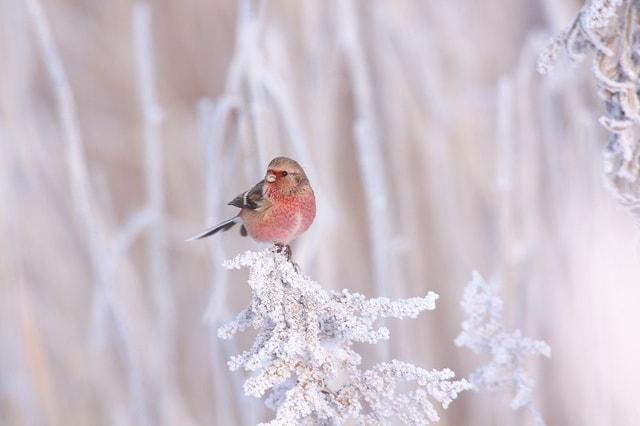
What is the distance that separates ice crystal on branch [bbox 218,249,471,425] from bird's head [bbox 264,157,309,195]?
27 centimetres

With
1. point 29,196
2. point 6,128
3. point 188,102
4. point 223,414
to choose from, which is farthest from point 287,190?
point 188,102

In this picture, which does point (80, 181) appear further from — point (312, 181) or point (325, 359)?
point (325, 359)

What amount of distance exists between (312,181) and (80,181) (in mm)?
436

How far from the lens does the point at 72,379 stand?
79.5 inches

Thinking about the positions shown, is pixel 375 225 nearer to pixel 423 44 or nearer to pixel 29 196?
pixel 423 44

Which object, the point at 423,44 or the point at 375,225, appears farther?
the point at 423,44

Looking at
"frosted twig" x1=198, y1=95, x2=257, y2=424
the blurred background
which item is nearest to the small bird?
the blurred background

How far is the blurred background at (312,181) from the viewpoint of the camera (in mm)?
1438

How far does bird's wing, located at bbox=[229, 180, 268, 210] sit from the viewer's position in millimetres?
1055

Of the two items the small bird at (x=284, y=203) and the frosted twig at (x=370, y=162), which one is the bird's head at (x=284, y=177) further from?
the frosted twig at (x=370, y=162)

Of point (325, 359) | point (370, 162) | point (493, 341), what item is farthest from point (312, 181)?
point (325, 359)

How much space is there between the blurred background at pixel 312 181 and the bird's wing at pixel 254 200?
85 millimetres

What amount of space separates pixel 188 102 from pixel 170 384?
2.80ft

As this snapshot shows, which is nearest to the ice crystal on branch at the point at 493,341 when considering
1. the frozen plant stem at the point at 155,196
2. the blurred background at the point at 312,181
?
the blurred background at the point at 312,181
